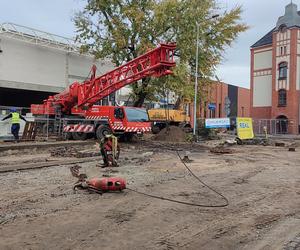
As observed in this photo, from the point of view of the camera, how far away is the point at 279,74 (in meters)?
54.4

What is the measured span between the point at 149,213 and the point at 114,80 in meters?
16.3

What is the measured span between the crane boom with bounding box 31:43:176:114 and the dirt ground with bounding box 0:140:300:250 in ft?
29.3

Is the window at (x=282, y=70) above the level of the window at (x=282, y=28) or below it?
below

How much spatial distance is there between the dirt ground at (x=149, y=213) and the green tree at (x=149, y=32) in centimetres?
1887

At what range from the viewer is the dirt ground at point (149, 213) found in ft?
19.9

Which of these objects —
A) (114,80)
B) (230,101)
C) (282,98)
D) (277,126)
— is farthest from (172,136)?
(230,101)

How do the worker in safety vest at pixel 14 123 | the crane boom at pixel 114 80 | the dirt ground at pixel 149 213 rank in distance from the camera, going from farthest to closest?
the worker in safety vest at pixel 14 123, the crane boom at pixel 114 80, the dirt ground at pixel 149 213

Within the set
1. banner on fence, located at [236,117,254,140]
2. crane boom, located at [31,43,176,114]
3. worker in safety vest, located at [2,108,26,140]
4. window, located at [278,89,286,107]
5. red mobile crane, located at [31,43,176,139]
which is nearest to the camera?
crane boom, located at [31,43,176,114]

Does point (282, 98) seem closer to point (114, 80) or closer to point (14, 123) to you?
point (114, 80)

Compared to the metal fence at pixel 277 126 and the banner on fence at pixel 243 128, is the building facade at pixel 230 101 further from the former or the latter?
the banner on fence at pixel 243 128

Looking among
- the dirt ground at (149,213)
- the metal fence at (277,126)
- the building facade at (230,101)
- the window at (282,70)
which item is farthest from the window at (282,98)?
the dirt ground at (149,213)

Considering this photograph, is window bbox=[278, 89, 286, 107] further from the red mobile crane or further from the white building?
the red mobile crane

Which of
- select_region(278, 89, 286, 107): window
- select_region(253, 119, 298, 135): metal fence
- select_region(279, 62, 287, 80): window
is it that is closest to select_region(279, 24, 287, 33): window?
select_region(279, 62, 287, 80): window

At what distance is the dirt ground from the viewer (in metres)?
6.07
